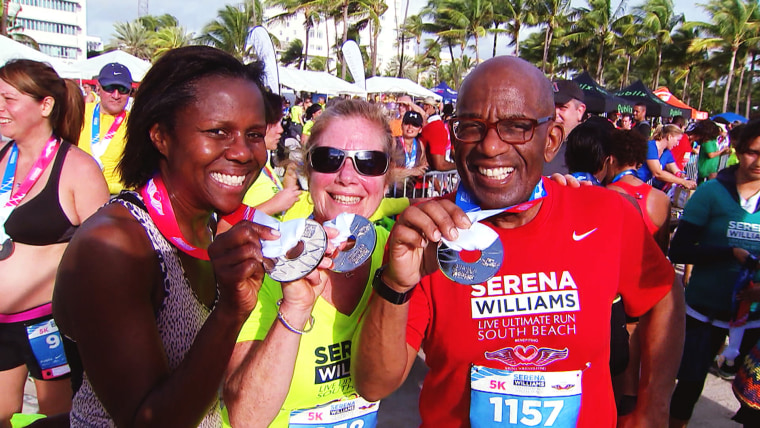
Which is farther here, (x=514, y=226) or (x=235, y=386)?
(x=514, y=226)

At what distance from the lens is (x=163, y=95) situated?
5.07ft

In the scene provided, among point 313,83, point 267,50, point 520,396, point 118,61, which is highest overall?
point 313,83

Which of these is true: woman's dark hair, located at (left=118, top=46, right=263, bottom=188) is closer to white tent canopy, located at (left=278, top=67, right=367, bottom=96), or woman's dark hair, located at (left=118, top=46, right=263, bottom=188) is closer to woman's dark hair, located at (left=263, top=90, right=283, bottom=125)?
woman's dark hair, located at (left=263, top=90, right=283, bottom=125)

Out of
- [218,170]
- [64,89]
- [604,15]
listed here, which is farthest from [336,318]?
[604,15]

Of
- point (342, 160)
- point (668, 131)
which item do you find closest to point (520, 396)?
point (342, 160)

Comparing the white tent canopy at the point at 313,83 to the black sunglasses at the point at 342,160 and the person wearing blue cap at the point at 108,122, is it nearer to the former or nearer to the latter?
the person wearing blue cap at the point at 108,122

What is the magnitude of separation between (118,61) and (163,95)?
1665 centimetres

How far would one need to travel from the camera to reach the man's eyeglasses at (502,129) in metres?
1.78

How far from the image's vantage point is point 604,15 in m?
44.2

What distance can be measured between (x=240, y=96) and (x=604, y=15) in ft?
165

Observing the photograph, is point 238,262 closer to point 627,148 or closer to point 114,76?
point 627,148

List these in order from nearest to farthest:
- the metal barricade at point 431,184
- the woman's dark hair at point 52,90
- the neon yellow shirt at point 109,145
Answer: the woman's dark hair at point 52,90
the neon yellow shirt at point 109,145
the metal barricade at point 431,184

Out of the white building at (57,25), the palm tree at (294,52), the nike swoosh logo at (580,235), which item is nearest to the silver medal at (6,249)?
the nike swoosh logo at (580,235)

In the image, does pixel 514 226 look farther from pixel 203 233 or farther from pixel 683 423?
pixel 683 423
